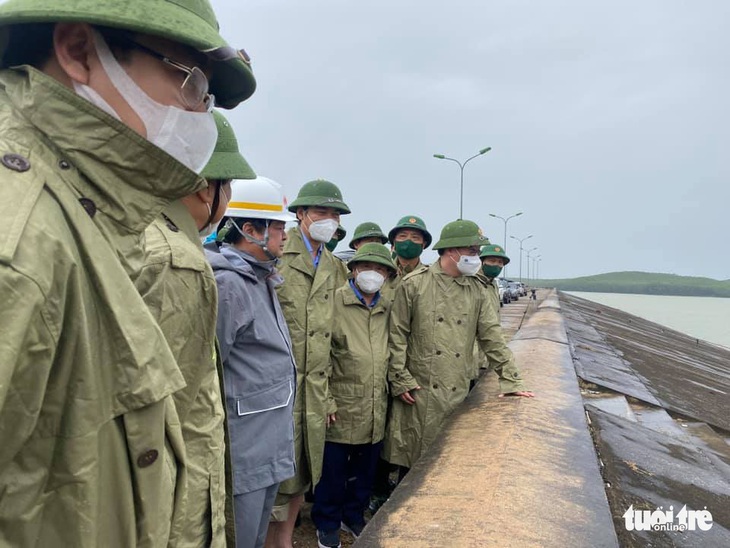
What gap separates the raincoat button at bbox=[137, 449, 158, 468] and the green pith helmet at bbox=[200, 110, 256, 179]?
116 cm

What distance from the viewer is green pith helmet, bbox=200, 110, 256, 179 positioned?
6.47 ft

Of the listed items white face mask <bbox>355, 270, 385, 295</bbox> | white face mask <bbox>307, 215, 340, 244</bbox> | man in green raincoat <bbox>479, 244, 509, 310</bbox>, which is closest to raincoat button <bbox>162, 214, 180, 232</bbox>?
white face mask <bbox>307, 215, 340, 244</bbox>

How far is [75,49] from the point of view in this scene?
0.98 meters

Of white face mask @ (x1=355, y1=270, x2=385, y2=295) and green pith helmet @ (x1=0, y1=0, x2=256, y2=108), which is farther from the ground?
green pith helmet @ (x1=0, y1=0, x2=256, y2=108)

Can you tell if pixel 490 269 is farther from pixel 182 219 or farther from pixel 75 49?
pixel 75 49

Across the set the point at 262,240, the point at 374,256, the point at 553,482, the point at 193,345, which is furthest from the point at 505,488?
the point at 374,256

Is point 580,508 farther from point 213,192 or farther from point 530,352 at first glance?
point 530,352

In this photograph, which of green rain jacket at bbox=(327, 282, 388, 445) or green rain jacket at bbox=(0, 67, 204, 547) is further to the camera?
green rain jacket at bbox=(327, 282, 388, 445)

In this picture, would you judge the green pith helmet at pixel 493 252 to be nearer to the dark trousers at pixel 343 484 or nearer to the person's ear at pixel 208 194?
the dark trousers at pixel 343 484

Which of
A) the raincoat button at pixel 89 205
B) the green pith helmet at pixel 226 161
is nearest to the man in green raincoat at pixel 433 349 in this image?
the green pith helmet at pixel 226 161

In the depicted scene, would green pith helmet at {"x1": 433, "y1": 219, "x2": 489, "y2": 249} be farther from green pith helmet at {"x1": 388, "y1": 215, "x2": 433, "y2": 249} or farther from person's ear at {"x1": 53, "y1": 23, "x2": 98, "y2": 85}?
person's ear at {"x1": 53, "y1": 23, "x2": 98, "y2": 85}

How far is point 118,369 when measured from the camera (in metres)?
0.85

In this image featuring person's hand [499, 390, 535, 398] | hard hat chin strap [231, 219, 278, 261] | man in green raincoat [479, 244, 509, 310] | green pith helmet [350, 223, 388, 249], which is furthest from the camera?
man in green raincoat [479, 244, 509, 310]

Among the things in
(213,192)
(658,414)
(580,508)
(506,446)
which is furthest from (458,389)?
(658,414)
